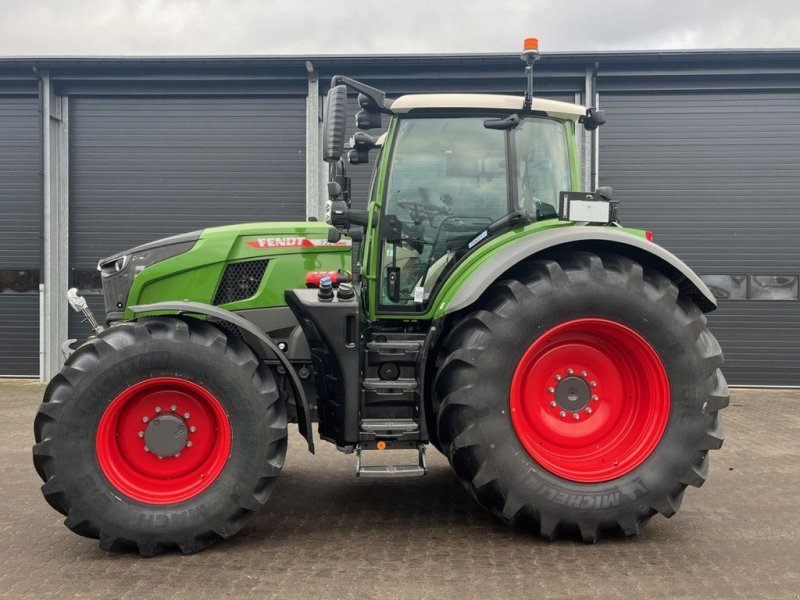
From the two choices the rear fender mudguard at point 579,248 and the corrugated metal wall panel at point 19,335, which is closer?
the rear fender mudguard at point 579,248

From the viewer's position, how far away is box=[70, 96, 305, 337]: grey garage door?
11672 mm

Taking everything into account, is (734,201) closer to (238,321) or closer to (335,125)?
(335,125)

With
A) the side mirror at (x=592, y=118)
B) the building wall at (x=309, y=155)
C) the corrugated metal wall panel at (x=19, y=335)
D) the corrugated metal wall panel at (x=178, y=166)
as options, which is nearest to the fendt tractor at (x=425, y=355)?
the side mirror at (x=592, y=118)

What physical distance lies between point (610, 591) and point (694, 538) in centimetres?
106

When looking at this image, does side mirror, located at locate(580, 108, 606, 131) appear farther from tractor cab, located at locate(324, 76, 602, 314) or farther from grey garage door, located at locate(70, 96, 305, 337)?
grey garage door, located at locate(70, 96, 305, 337)

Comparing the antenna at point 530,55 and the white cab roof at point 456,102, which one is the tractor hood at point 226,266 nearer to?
the white cab roof at point 456,102

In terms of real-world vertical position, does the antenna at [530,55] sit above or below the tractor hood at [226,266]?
above

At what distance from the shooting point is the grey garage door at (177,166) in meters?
11.7

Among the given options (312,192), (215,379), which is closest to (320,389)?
(215,379)

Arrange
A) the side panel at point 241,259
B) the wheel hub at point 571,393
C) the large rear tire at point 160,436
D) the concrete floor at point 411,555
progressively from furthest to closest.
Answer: the side panel at point 241,259 → the wheel hub at point 571,393 → the large rear tire at point 160,436 → the concrete floor at point 411,555

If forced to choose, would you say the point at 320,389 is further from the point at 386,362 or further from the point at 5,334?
the point at 5,334

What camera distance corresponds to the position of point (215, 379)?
387 cm

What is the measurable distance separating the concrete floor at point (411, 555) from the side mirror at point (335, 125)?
2.15 meters

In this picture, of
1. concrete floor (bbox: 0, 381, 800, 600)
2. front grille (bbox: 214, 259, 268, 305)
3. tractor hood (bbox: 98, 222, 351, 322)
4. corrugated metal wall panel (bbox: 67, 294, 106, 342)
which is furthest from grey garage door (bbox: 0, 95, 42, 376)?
front grille (bbox: 214, 259, 268, 305)
